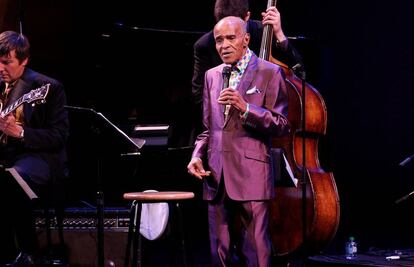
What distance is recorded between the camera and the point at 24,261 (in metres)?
4.43

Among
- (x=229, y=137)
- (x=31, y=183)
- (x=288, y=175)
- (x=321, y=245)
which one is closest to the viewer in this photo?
(x=229, y=137)

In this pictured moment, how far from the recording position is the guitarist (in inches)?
176

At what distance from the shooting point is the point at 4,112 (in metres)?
4.73

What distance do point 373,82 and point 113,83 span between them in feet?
7.20

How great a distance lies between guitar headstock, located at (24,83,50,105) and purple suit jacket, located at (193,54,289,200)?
1.38 meters

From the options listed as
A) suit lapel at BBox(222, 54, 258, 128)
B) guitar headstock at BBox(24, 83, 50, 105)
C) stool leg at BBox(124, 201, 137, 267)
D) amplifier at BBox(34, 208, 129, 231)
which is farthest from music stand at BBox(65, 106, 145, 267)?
suit lapel at BBox(222, 54, 258, 128)

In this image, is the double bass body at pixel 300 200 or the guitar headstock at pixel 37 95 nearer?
the double bass body at pixel 300 200

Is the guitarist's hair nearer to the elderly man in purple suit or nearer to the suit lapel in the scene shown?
the elderly man in purple suit

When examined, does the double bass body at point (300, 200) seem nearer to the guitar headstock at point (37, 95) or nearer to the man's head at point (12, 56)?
the guitar headstock at point (37, 95)

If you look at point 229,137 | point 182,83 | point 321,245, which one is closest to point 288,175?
point 229,137

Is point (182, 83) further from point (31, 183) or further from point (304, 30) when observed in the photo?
point (31, 183)

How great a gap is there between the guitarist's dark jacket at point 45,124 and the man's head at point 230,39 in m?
1.70

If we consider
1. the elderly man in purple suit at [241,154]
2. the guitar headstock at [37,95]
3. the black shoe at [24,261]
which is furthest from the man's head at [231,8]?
the black shoe at [24,261]

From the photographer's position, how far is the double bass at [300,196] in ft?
13.9
